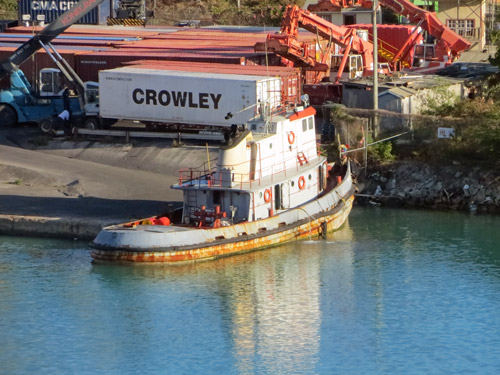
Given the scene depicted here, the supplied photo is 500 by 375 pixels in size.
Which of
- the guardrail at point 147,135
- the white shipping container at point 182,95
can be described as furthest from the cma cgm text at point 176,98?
the guardrail at point 147,135

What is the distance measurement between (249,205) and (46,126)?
15.7 m

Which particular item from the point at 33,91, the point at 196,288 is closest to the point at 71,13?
the point at 33,91

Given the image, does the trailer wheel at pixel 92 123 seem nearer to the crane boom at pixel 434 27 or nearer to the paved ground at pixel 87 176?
the paved ground at pixel 87 176

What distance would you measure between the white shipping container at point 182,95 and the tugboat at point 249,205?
665cm

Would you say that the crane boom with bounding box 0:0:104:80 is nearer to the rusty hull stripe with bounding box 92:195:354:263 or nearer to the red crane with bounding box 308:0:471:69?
the rusty hull stripe with bounding box 92:195:354:263

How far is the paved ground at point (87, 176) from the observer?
35000mm

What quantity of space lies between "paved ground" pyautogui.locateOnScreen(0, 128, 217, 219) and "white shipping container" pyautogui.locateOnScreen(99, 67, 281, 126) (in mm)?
1563

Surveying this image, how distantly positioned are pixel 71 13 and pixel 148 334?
24723mm

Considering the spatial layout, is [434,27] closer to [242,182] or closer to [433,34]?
[433,34]

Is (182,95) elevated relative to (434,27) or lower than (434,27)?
lower

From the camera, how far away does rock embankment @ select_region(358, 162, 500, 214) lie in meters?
37.9

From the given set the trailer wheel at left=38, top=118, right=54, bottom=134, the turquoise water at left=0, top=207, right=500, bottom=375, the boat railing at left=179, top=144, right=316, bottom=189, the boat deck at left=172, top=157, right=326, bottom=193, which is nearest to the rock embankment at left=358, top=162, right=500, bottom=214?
the turquoise water at left=0, top=207, right=500, bottom=375

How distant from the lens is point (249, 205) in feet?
106

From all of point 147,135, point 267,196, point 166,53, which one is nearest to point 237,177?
point 267,196
